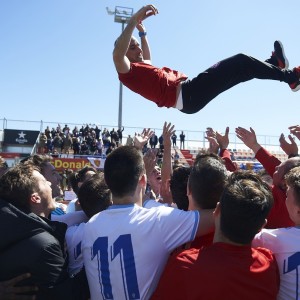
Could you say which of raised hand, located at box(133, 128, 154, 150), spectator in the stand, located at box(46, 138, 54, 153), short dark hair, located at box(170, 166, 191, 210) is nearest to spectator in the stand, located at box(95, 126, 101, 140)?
spectator in the stand, located at box(46, 138, 54, 153)

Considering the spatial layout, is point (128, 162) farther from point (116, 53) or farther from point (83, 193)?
point (116, 53)

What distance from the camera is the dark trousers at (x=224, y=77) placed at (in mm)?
4383

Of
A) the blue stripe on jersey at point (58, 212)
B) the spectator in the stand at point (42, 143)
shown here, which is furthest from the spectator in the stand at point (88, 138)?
the blue stripe on jersey at point (58, 212)

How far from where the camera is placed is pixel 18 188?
8.40ft

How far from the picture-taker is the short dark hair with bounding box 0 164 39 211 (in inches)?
100

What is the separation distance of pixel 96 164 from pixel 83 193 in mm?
16741

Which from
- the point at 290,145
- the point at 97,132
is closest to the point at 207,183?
the point at 290,145

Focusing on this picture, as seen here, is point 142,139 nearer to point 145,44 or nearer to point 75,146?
point 145,44

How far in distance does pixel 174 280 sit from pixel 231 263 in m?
0.30

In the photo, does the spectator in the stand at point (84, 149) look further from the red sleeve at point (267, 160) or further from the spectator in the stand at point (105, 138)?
the red sleeve at point (267, 160)

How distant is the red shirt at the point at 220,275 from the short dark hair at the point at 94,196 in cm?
96

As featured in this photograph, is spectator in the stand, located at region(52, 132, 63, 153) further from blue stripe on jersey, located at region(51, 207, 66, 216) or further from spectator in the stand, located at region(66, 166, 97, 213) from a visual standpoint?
blue stripe on jersey, located at region(51, 207, 66, 216)

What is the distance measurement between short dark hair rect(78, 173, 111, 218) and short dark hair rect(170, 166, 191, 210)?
19.7 inches

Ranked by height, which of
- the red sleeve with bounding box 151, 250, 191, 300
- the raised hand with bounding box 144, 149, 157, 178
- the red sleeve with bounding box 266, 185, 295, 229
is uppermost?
the raised hand with bounding box 144, 149, 157, 178
